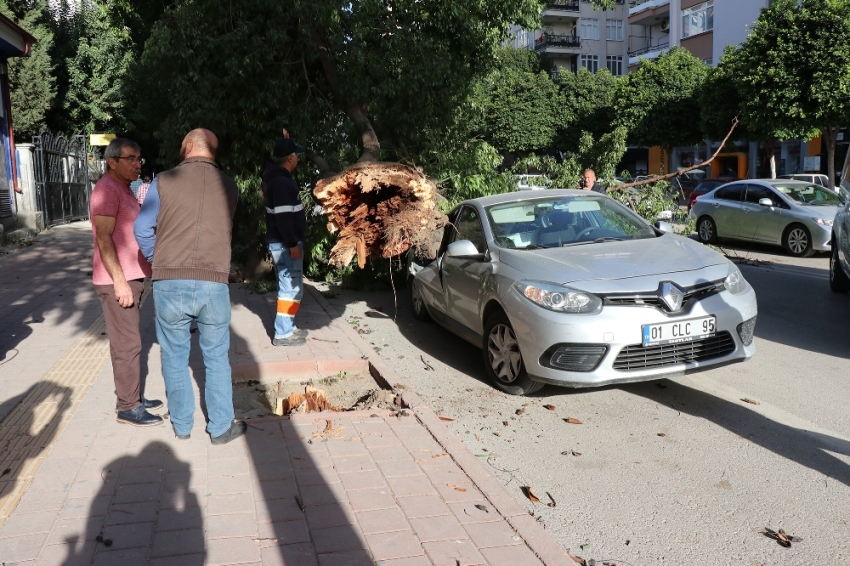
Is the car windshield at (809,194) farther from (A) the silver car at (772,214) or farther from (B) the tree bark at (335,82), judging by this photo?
(B) the tree bark at (335,82)

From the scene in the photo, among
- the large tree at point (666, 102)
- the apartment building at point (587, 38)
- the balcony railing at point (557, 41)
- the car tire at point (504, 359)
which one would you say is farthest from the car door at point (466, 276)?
the balcony railing at point (557, 41)

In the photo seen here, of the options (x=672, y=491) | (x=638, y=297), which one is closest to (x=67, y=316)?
(x=638, y=297)

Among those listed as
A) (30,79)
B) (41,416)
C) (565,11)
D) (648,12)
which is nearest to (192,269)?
(41,416)

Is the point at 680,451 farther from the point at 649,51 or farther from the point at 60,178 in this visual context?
the point at 649,51

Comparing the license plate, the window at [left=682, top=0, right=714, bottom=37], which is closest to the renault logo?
the license plate

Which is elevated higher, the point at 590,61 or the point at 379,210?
the point at 590,61

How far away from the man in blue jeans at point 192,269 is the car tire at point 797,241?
12652 millimetres

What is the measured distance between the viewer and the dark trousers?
5062mm

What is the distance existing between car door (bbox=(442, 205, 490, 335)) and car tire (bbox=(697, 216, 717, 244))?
1125 cm

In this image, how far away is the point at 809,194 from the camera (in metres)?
15.4

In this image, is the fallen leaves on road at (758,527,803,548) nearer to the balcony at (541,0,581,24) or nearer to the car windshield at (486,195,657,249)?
the car windshield at (486,195,657,249)

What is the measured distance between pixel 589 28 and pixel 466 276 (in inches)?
2554

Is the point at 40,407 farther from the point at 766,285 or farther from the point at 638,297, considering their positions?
the point at 766,285

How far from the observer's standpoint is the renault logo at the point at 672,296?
538cm
